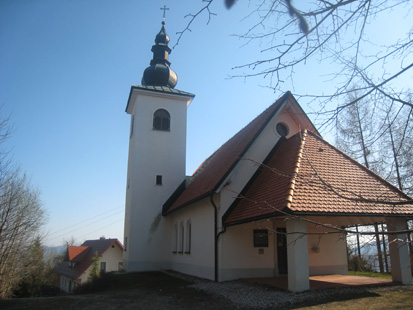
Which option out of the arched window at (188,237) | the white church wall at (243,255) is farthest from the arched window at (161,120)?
the white church wall at (243,255)

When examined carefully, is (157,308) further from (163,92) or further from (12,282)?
(12,282)

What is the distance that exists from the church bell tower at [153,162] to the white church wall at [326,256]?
9301 mm

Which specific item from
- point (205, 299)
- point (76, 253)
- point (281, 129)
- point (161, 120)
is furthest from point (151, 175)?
point (76, 253)

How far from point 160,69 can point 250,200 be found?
17.4m

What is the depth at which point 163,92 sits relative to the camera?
22344mm

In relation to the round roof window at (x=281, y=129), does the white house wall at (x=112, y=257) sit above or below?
below

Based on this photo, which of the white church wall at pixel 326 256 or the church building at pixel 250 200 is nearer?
the church building at pixel 250 200

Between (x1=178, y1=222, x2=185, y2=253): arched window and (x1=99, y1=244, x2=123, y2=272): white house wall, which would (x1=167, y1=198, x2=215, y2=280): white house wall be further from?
(x1=99, y1=244, x2=123, y2=272): white house wall

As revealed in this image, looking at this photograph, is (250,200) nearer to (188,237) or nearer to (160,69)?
(188,237)

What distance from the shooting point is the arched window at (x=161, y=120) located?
22.2 metres

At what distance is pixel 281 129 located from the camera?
1535 centimetres

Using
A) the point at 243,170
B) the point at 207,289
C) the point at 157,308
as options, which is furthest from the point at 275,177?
the point at 157,308

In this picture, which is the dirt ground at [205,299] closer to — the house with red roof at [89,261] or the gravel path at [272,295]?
the gravel path at [272,295]

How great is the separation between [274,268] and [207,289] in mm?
3347
